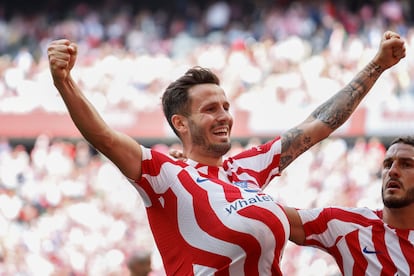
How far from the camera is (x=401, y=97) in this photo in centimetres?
1411

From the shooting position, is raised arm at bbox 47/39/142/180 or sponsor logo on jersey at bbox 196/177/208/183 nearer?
raised arm at bbox 47/39/142/180

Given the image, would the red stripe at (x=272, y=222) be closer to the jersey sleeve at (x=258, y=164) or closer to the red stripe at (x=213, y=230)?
the red stripe at (x=213, y=230)

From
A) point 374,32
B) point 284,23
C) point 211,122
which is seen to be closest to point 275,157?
point 211,122

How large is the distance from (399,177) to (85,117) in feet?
4.99

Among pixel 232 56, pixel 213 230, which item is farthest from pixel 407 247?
pixel 232 56

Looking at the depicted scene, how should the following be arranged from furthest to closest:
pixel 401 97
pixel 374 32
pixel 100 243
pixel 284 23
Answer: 1. pixel 284 23
2. pixel 374 32
3. pixel 401 97
4. pixel 100 243

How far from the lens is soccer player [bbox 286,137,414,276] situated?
433cm

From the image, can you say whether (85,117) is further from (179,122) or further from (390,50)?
(390,50)

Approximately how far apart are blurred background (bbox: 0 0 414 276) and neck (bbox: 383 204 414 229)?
8.12 metres

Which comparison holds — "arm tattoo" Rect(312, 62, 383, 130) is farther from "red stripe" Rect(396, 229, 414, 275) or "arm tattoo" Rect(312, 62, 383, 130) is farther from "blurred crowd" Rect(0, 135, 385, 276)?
"blurred crowd" Rect(0, 135, 385, 276)

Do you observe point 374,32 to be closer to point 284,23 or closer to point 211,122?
point 284,23

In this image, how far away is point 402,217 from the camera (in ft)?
14.4

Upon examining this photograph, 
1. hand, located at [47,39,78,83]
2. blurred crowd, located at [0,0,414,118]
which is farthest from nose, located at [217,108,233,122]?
blurred crowd, located at [0,0,414,118]

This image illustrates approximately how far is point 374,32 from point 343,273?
37.2 feet
